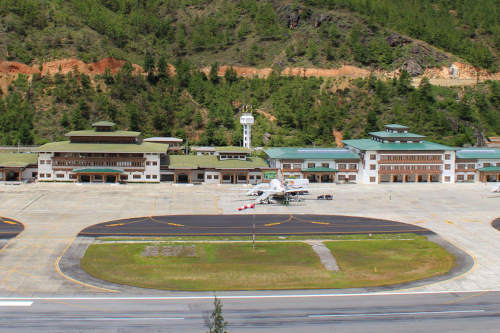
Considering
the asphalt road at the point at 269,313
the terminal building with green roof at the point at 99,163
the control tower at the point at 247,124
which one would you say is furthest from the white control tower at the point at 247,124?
the asphalt road at the point at 269,313

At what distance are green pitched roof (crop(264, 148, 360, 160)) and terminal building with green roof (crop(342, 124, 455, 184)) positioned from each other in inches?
158

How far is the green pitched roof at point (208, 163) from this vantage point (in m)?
137

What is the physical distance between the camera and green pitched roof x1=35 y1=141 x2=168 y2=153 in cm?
13550

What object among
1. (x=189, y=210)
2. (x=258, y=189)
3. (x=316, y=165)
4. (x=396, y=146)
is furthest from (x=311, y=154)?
(x=189, y=210)

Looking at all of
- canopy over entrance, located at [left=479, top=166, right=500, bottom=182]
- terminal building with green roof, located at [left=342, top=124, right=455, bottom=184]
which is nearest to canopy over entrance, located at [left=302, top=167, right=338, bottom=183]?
terminal building with green roof, located at [left=342, top=124, right=455, bottom=184]

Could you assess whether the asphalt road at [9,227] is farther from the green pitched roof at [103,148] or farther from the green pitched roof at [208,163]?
the green pitched roof at [208,163]

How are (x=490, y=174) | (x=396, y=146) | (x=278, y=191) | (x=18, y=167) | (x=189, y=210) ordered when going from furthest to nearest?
(x=490, y=174) → (x=396, y=146) → (x=18, y=167) → (x=278, y=191) → (x=189, y=210)

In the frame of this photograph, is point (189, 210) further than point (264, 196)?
No

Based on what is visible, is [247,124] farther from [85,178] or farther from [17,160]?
[17,160]

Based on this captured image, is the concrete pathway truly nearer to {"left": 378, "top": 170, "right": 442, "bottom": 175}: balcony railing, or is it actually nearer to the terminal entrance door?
{"left": 378, "top": 170, "right": 442, "bottom": 175}: balcony railing

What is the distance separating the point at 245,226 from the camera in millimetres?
93812

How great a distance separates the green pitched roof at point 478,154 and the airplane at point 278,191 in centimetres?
5132

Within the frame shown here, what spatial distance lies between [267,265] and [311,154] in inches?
2881

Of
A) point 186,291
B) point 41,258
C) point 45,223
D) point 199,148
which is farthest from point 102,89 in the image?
point 186,291
